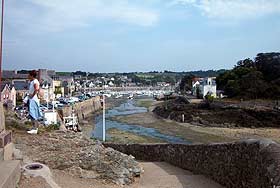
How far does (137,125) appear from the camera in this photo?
50.1 m

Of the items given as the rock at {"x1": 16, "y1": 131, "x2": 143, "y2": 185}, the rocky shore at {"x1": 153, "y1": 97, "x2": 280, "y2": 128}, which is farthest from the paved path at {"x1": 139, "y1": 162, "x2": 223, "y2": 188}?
the rocky shore at {"x1": 153, "y1": 97, "x2": 280, "y2": 128}

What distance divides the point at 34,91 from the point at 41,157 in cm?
171

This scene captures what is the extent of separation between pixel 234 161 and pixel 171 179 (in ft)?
7.95

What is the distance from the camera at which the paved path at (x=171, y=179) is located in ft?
28.2

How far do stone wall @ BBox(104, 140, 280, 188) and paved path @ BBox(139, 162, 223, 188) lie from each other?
0.21m

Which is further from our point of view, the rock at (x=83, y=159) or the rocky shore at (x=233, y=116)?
the rocky shore at (x=233, y=116)

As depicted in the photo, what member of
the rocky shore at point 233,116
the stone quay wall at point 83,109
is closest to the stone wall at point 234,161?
the rocky shore at point 233,116

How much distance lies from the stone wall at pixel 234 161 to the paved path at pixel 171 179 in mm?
205

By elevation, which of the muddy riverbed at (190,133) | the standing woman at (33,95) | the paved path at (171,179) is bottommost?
the muddy riverbed at (190,133)

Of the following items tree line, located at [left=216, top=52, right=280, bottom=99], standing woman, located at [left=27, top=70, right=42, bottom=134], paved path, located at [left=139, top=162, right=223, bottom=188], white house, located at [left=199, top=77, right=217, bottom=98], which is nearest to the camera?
paved path, located at [left=139, top=162, right=223, bottom=188]

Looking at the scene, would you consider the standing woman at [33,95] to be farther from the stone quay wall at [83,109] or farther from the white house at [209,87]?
the white house at [209,87]

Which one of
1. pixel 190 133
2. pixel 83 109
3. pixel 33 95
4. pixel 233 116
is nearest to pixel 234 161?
pixel 33 95

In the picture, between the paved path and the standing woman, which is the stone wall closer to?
the paved path

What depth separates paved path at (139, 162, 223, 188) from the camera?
8.59m
